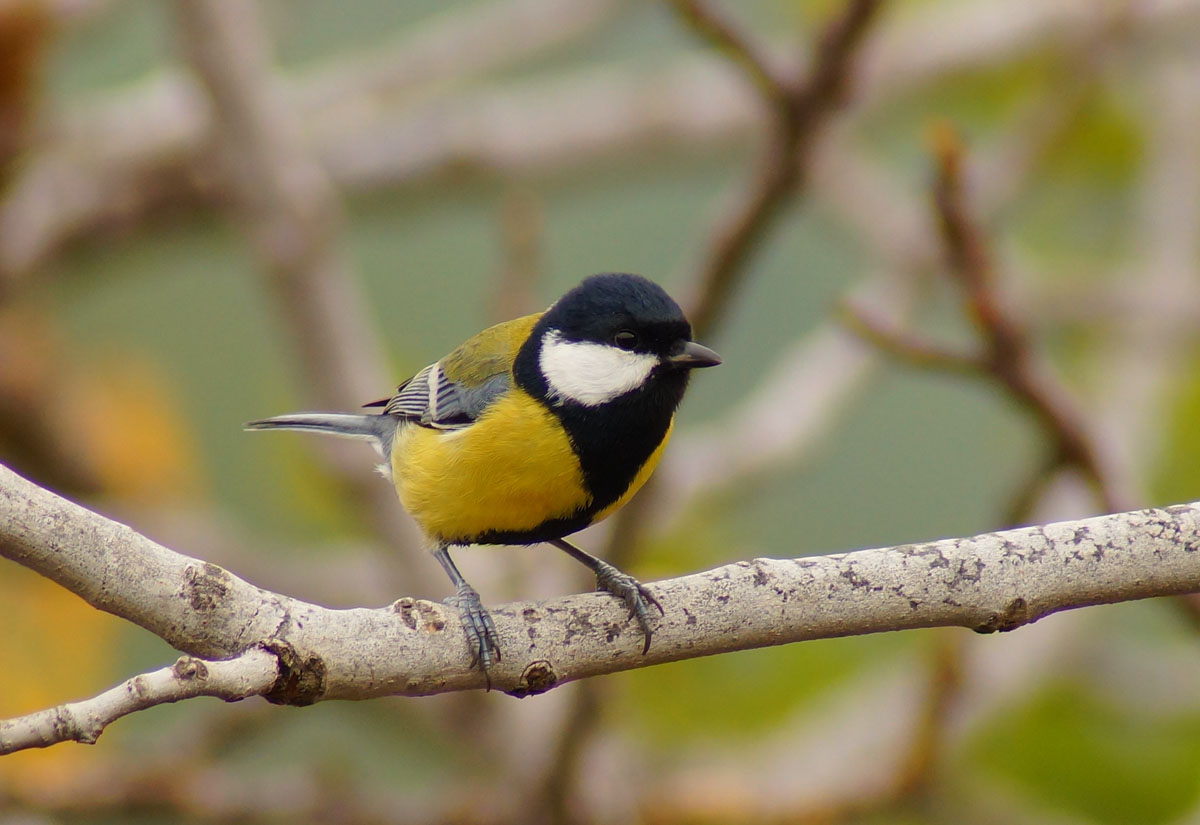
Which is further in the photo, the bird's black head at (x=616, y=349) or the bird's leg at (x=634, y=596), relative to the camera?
the bird's black head at (x=616, y=349)

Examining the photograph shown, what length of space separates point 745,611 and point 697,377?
93cm

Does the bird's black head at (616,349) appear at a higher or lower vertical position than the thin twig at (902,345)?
higher

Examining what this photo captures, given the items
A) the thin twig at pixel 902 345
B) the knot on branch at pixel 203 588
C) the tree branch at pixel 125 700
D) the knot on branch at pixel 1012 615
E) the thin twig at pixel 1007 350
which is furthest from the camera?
the thin twig at pixel 902 345

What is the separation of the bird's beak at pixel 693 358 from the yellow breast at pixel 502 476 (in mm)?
201

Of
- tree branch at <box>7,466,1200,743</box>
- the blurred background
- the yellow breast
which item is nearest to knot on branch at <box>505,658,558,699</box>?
tree branch at <box>7,466,1200,743</box>

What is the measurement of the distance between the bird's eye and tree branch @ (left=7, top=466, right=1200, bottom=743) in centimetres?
57

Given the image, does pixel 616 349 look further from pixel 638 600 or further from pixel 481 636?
pixel 481 636

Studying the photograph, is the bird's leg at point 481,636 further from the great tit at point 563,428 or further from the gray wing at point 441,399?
the gray wing at point 441,399

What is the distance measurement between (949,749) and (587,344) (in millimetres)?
1453

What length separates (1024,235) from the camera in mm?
5012

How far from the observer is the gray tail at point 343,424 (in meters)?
2.25

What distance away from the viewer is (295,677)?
113 centimetres

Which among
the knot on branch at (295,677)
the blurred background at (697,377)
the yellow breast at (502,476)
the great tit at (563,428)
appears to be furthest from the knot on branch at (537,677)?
the blurred background at (697,377)

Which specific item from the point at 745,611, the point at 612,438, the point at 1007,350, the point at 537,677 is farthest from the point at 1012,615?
the point at 1007,350
